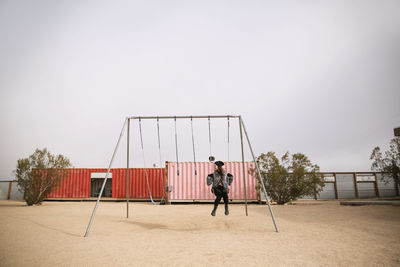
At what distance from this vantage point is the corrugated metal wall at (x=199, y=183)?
16844mm

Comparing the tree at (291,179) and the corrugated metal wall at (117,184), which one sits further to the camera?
the corrugated metal wall at (117,184)

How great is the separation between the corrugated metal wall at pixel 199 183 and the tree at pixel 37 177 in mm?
7356

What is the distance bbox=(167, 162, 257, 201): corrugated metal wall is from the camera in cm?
1684

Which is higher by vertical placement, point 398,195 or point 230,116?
point 230,116

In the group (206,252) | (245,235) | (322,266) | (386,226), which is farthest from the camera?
(386,226)

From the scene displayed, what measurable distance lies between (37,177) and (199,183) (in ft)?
33.7

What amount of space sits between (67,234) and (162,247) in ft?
9.30

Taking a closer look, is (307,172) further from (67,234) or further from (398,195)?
(67,234)

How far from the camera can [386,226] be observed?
6.34 meters

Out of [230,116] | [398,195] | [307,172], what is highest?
[230,116]

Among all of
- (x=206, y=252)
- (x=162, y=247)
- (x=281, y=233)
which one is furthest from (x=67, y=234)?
(x=281, y=233)

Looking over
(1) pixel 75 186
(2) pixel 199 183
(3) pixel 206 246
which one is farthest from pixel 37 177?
(3) pixel 206 246

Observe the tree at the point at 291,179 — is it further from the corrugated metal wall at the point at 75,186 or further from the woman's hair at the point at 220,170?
the corrugated metal wall at the point at 75,186

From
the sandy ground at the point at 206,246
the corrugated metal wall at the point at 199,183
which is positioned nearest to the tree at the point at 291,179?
the corrugated metal wall at the point at 199,183
